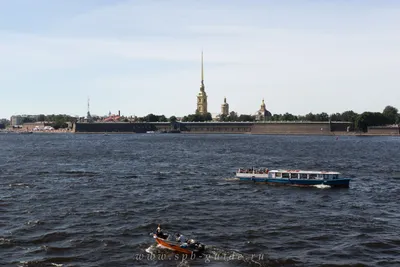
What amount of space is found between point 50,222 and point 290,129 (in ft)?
507

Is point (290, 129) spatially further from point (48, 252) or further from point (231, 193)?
point (48, 252)

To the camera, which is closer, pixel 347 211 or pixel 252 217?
pixel 252 217

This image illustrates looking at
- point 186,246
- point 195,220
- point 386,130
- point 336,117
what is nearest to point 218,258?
point 186,246

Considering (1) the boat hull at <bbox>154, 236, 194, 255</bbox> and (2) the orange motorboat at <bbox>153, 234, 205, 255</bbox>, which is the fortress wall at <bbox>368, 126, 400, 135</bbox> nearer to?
(1) the boat hull at <bbox>154, 236, 194, 255</bbox>

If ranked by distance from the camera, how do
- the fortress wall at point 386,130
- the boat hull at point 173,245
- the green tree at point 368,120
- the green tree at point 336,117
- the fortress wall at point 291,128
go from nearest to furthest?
the boat hull at point 173,245 → the fortress wall at point 386,130 → the green tree at point 368,120 → the fortress wall at point 291,128 → the green tree at point 336,117

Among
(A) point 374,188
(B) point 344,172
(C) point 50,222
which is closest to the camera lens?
(C) point 50,222

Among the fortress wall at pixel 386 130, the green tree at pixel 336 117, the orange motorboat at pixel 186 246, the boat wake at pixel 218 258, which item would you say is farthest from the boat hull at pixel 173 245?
the green tree at pixel 336 117

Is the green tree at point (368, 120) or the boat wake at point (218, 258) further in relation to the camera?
the green tree at point (368, 120)

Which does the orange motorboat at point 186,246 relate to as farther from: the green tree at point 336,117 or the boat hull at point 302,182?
the green tree at point 336,117

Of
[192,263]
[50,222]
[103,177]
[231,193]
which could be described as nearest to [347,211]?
[231,193]

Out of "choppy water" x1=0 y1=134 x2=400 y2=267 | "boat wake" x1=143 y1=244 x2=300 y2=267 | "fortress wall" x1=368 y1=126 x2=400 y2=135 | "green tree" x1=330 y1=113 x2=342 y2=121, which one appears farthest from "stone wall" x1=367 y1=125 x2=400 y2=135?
"boat wake" x1=143 y1=244 x2=300 y2=267

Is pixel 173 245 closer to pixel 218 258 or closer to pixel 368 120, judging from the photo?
pixel 218 258

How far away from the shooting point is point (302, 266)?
1958cm

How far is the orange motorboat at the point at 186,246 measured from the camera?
67.8ft
